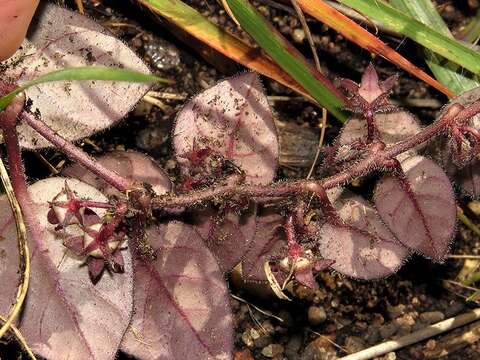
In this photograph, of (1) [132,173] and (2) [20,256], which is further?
(1) [132,173]

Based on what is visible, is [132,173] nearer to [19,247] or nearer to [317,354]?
[19,247]

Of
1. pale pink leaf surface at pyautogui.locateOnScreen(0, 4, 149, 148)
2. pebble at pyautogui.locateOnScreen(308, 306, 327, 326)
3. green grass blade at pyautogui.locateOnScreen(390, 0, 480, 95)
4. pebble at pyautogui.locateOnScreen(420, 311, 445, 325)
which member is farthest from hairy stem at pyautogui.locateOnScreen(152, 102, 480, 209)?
pebble at pyautogui.locateOnScreen(420, 311, 445, 325)

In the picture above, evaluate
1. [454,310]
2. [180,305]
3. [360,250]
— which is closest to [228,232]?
[180,305]

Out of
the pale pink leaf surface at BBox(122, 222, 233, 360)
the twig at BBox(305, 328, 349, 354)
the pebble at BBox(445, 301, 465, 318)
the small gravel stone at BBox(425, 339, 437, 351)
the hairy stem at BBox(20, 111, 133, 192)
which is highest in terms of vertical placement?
the hairy stem at BBox(20, 111, 133, 192)

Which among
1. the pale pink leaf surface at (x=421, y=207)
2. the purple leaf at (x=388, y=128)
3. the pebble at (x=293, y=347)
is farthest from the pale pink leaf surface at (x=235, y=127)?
the pebble at (x=293, y=347)

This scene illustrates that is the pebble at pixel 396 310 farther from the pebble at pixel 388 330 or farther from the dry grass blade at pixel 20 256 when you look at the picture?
the dry grass blade at pixel 20 256

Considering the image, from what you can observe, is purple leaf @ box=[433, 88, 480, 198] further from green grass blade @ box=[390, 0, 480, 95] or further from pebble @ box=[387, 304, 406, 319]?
pebble @ box=[387, 304, 406, 319]
